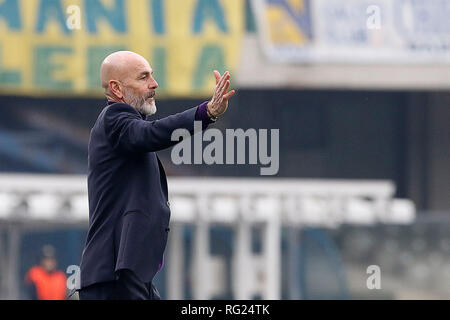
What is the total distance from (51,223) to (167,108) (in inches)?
244

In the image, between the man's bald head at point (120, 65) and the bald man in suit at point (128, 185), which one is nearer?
the bald man in suit at point (128, 185)

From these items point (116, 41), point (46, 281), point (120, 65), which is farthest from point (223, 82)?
point (116, 41)

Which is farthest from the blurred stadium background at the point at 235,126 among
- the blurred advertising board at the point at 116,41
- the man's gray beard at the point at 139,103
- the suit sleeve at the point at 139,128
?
the suit sleeve at the point at 139,128

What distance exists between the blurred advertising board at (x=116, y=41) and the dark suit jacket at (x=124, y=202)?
54.3 ft

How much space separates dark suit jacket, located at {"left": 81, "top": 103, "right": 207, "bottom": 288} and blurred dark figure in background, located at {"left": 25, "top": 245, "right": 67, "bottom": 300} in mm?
13758

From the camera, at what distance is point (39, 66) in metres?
21.9

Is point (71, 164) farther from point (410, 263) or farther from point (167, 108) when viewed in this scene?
point (410, 263)

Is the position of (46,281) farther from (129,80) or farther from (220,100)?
(220,100)

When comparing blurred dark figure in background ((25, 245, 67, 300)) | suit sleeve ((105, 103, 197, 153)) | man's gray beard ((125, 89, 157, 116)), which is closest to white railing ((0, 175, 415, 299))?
blurred dark figure in background ((25, 245, 67, 300))

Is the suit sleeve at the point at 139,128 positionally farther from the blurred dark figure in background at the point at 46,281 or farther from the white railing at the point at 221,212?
the blurred dark figure in background at the point at 46,281

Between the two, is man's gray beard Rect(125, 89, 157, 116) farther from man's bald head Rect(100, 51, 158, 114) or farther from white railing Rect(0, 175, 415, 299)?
white railing Rect(0, 175, 415, 299)

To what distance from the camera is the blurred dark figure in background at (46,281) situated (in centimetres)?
1898

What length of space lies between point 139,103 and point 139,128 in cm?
28
